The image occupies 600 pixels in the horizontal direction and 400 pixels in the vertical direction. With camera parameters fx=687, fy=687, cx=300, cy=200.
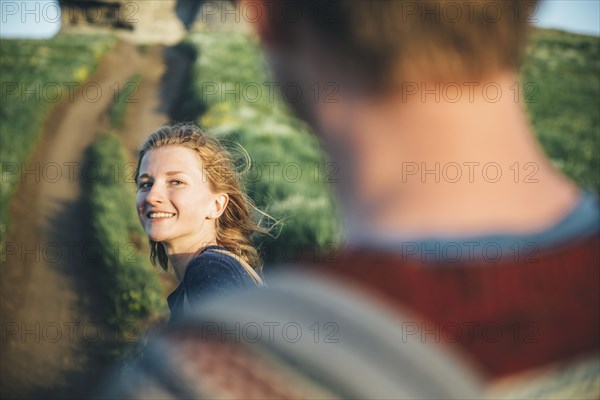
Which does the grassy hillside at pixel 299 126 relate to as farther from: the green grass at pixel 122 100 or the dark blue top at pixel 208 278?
the green grass at pixel 122 100

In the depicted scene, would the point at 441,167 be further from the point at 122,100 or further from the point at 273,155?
the point at 122,100

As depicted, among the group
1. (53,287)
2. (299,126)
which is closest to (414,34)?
(53,287)

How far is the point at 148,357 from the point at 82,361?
8.91 metres

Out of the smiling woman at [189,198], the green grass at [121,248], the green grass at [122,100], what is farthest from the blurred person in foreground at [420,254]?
the green grass at [122,100]

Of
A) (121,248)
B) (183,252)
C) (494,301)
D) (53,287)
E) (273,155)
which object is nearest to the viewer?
(494,301)

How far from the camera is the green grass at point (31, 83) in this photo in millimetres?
16031

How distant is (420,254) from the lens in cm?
72

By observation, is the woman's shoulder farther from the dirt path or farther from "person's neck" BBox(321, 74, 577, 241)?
the dirt path

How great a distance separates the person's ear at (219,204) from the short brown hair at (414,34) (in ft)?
9.48

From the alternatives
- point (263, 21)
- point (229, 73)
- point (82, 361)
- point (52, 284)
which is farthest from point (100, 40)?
point (263, 21)

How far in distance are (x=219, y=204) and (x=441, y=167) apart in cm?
299

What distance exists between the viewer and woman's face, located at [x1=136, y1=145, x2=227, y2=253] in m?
3.46


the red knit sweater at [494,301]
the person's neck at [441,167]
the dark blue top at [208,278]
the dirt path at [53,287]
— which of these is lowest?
the dirt path at [53,287]

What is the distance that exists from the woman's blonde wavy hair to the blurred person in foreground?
277 cm
